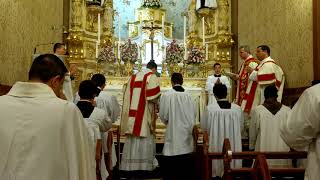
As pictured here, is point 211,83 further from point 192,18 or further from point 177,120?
point 177,120

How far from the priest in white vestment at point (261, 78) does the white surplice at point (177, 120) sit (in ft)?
4.33

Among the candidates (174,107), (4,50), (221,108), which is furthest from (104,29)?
(221,108)

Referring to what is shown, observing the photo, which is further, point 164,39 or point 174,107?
point 164,39

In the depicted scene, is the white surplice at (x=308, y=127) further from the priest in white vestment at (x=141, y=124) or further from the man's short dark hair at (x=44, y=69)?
the priest in white vestment at (x=141, y=124)

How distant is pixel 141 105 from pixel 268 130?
2738 mm

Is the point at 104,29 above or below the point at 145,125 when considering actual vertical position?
above

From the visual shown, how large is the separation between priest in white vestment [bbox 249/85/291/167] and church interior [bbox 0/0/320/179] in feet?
5.39

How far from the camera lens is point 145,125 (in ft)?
30.6

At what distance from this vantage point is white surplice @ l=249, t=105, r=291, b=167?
297 inches

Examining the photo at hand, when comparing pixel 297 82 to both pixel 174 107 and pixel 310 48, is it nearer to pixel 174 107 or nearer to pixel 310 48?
pixel 310 48

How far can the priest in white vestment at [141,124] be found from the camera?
928cm

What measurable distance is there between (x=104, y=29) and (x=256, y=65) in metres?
6.09

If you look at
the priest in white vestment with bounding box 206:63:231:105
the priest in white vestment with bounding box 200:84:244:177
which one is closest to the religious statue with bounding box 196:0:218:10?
the priest in white vestment with bounding box 206:63:231:105

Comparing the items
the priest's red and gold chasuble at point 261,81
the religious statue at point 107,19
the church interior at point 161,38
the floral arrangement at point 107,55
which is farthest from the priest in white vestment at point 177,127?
the religious statue at point 107,19
